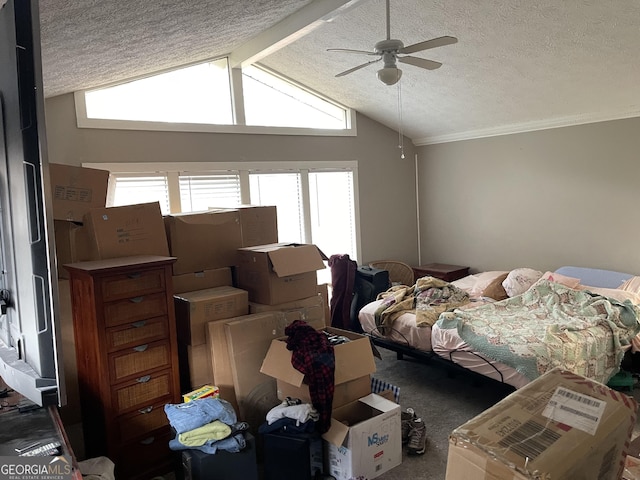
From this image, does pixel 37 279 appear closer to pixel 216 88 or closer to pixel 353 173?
pixel 216 88

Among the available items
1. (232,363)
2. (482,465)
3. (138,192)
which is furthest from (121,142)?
(482,465)

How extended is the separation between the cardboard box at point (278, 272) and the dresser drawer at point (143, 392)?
2.69 feet

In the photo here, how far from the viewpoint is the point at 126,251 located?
9.77ft

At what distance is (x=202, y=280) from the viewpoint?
10.9 feet

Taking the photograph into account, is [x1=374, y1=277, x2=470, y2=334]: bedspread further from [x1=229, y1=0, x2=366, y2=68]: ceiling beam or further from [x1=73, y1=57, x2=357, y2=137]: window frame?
[x1=229, y1=0, x2=366, y2=68]: ceiling beam

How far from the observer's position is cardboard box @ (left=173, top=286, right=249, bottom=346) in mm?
2947

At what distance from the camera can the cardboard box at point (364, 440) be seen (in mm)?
2553

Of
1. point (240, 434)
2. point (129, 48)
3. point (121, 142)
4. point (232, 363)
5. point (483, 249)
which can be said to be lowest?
point (240, 434)

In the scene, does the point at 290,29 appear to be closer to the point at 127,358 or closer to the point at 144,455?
the point at 127,358

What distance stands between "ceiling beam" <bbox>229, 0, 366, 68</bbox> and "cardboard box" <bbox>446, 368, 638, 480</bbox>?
2784mm

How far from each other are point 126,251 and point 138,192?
1.33 meters

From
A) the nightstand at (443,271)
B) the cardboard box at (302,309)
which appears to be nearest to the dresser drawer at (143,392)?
the cardboard box at (302,309)
